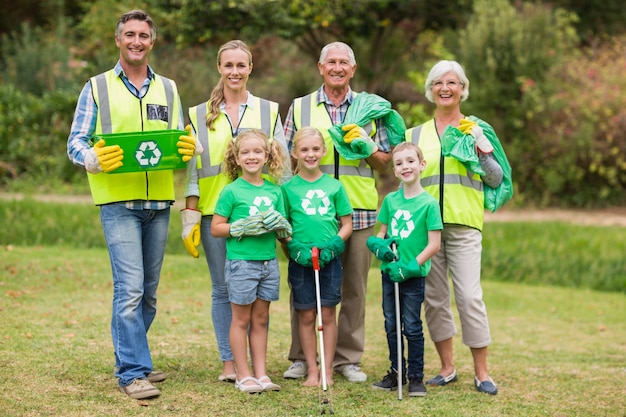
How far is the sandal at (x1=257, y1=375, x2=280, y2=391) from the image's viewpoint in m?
4.80

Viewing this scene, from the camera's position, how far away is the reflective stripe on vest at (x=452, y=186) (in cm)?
501

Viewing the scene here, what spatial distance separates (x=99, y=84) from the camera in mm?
4570

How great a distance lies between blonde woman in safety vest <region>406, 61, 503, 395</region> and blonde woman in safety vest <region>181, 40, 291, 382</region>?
91 centimetres

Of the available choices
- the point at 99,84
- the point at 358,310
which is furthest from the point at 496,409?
the point at 99,84

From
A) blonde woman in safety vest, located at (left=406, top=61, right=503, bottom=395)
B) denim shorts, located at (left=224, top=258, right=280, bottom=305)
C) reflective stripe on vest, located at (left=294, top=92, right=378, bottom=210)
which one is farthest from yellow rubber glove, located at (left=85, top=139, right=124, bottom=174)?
blonde woman in safety vest, located at (left=406, top=61, right=503, bottom=395)

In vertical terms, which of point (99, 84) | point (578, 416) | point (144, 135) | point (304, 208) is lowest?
point (578, 416)

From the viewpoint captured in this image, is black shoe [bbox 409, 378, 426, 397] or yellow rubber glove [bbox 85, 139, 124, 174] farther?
black shoe [bbox 409, 378, 426, 397]

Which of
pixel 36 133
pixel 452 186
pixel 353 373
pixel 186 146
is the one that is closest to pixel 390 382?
pixel 353 373

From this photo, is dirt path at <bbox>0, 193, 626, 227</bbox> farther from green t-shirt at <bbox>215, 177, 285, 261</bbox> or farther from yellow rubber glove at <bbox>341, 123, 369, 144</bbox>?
green t-shirt at <bbox>215, 177, 285, 261</bbox>

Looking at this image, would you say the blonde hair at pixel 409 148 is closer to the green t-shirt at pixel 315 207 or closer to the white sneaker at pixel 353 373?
the green t-shirt at pixel 315 207

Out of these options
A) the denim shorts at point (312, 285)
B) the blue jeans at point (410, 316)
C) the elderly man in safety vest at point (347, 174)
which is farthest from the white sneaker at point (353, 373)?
the denim shorts at point (312, 285)

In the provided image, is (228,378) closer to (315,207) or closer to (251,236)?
(251,236)

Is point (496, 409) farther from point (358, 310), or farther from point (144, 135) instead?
point (144, 135)

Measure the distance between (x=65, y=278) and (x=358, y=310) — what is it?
4130mm
